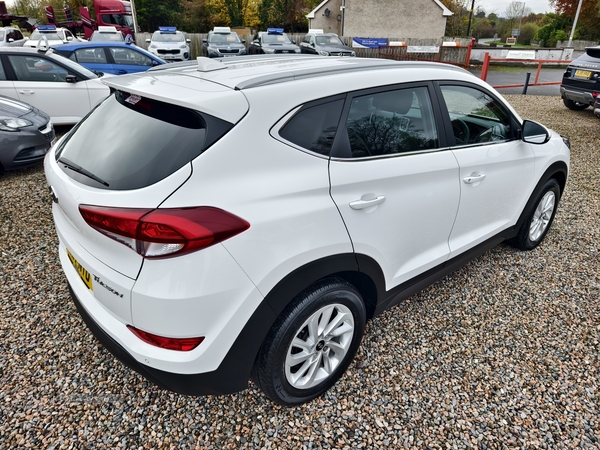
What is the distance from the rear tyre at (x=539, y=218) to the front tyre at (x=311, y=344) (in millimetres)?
2160

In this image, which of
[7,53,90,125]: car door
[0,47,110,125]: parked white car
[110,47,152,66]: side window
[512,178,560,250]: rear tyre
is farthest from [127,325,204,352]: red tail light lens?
[110,47,152,66]: side window

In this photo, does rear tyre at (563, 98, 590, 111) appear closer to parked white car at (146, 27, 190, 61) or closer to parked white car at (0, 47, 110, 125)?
parked white car at (0, 47, 110, 125)

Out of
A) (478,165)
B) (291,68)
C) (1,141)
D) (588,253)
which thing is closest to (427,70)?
(478,165)

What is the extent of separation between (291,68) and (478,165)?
1.38 m

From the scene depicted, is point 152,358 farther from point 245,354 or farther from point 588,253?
point 588,253

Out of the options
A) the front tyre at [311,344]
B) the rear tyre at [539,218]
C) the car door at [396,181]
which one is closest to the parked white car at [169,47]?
the rear tyre at [539,218]

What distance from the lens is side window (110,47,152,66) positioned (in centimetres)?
984

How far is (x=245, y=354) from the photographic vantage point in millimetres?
1763

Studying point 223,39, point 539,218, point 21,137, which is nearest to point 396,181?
point 539,218

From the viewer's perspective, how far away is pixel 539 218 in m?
3.72

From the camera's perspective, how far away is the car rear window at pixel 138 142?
1.63 m

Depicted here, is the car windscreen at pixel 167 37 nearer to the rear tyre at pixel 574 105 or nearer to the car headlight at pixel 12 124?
the car headlight at pixel 12 124

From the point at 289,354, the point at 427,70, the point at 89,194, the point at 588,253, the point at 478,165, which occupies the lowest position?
the point at 588,253

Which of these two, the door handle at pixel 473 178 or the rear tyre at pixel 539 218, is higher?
the door handle at pixel 473 178
